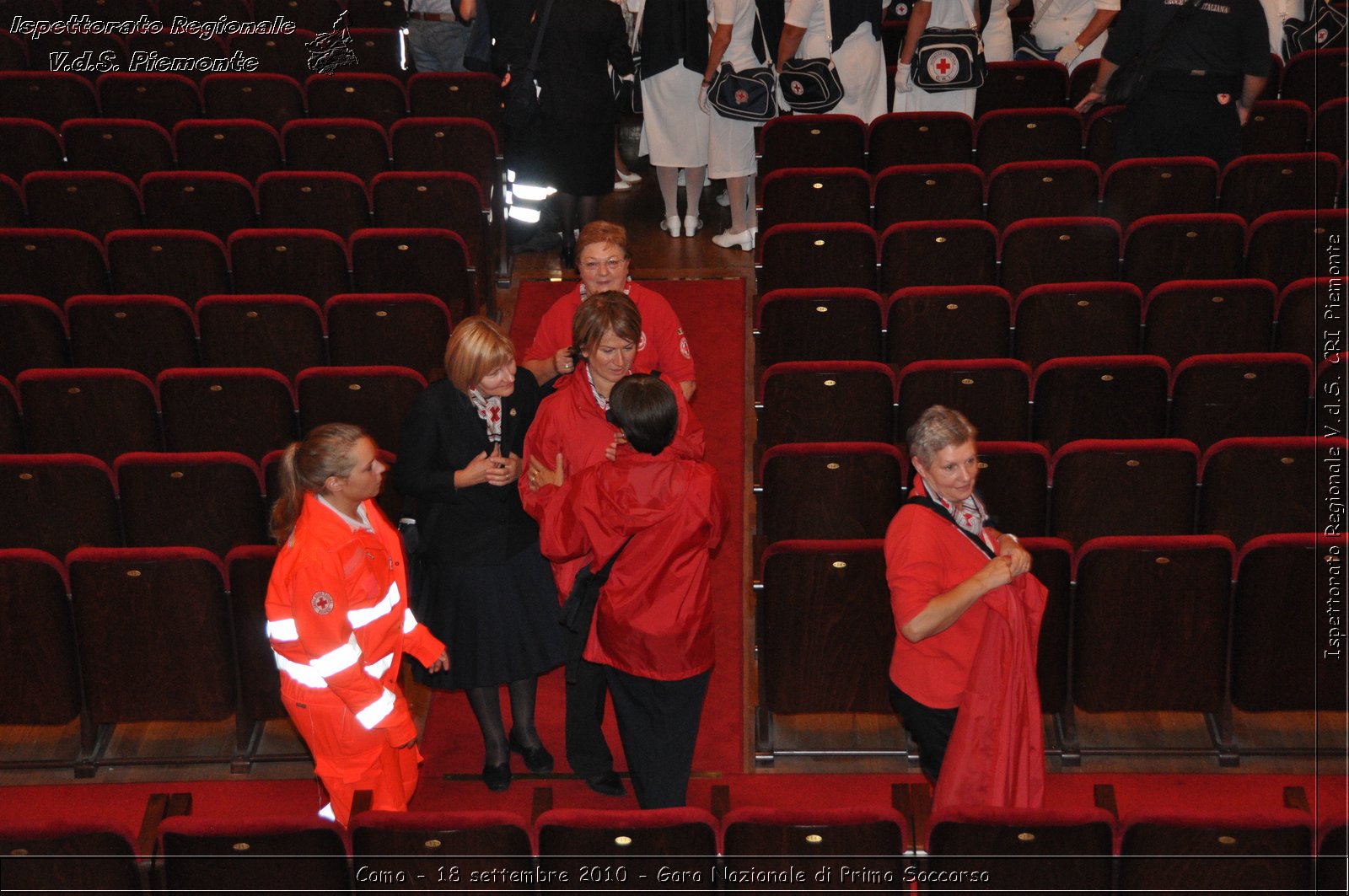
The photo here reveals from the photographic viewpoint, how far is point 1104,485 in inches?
159

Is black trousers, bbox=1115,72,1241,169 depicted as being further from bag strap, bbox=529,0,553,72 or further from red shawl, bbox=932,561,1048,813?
red shawl, bbox=932,561,1048,813

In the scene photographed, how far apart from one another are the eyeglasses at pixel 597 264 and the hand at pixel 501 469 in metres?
0.69

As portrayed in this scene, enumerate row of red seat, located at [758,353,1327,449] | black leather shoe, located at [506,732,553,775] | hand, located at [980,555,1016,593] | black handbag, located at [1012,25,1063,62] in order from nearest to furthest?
hand, located at [980,555,1016,593], black leather shoe, located at [506,732,553,775], row of red seat, located at [758,353,1327,449], black handbag, located at [1012,25,1063,62]

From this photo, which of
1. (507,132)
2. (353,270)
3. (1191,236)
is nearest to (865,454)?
(1191,236)

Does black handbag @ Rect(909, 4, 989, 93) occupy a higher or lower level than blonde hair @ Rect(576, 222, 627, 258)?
higher

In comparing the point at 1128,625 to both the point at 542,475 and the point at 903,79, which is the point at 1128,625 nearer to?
the point at 542,475

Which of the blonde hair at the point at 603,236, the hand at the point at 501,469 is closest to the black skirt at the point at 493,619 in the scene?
the hand at the point at 501,469

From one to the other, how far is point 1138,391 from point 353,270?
3.00 m

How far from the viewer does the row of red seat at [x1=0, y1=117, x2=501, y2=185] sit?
6.23 m

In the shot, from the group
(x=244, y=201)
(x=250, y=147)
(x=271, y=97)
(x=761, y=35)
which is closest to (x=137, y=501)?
(x=244, y=201)

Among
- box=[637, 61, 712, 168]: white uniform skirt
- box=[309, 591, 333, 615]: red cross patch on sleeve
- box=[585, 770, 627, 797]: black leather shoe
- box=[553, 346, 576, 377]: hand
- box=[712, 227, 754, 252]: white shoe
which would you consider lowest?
box=[585, 770, 627, 797]: black leather shoe

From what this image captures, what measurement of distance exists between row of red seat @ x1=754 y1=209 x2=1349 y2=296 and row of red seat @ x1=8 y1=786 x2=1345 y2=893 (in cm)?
284

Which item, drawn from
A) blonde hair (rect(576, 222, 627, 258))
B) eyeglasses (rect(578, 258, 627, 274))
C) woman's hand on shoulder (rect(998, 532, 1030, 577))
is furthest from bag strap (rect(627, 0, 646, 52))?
woman's hand on shoulder (rect(998, 532, 1030, 577))

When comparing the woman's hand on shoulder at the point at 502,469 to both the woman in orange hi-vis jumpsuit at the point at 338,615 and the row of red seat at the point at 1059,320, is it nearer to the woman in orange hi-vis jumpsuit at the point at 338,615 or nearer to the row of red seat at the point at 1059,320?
the woman in orange hi-vis jumpsuit at the point at 338,615
